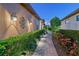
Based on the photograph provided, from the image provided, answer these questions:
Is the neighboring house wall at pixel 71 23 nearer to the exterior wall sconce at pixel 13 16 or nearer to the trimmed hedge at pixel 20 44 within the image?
the trimmed hedge at pixel 20 44

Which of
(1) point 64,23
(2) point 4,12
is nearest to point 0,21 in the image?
(2) point 4,12

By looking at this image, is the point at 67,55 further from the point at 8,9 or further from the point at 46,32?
the point at 8,9

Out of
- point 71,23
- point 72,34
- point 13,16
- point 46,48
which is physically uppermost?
point 13,16

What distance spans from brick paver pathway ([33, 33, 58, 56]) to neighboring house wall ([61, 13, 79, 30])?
0.97 ft

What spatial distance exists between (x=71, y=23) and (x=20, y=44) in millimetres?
901

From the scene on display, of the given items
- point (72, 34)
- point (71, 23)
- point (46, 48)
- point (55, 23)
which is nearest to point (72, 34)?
point (72, 34)

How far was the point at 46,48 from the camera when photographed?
428 centimetres

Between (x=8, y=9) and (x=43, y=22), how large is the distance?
61 cm

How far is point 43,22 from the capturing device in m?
4.26

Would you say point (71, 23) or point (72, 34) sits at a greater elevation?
point (71, 23)

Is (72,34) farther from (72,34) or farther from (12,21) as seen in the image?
(12,21)

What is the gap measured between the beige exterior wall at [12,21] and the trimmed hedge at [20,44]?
82 millimetres

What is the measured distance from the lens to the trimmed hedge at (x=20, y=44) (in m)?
4.20

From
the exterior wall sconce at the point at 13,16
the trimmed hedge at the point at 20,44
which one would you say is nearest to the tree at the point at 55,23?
the trimmed hedge at the point at 20,44
